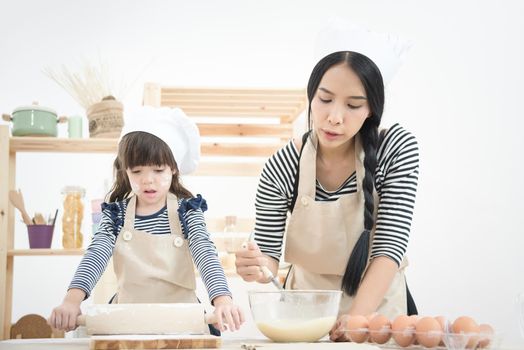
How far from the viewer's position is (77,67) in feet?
11.1

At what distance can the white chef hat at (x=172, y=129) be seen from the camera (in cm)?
157

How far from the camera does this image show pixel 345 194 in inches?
57.0

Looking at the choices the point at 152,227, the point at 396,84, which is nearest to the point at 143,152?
the point at 152,227

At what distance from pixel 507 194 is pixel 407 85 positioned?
0.80 m

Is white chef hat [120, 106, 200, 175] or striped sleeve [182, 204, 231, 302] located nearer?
striped sleeve [182, 204, 231, 302]

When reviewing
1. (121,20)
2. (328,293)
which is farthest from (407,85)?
(328,293)

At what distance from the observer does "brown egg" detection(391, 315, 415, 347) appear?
0.91 metres

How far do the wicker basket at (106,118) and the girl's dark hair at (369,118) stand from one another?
1.46 metres

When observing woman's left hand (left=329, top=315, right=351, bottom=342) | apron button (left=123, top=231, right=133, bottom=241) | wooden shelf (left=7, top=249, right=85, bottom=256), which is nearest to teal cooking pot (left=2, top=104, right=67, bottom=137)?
wooden shelf (left=7, top=249, right=85, bottom=256)

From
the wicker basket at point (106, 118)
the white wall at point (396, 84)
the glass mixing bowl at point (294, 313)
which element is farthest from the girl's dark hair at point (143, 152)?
the white wall at point (396, 84)

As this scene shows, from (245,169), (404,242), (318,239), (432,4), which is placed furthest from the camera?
(432,4)

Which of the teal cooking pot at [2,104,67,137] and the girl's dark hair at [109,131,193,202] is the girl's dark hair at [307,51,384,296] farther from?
the teal cooking pot at [2,104,67,137]

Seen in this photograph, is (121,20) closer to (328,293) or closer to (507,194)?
(507,194)

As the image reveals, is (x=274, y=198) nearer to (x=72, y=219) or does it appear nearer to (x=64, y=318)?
(x=64, y=318)
